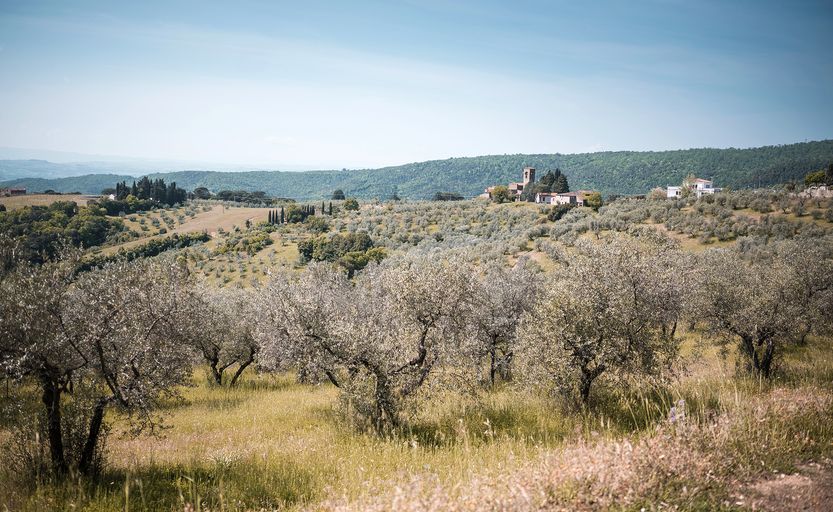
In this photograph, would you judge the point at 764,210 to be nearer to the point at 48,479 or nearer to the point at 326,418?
the point at 326,418

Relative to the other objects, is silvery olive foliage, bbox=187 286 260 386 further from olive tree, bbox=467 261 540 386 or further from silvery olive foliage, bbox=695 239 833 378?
silvery olive foliage, bbox=695 239 833 378

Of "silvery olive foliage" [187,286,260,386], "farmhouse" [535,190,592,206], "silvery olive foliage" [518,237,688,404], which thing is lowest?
"silvery olive foliage" [187,286,260,386]

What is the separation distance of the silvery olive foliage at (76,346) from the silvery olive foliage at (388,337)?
4620 mm

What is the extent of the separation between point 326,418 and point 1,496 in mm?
10119

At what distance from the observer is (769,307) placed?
2148cm

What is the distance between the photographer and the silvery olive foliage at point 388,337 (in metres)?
14.4

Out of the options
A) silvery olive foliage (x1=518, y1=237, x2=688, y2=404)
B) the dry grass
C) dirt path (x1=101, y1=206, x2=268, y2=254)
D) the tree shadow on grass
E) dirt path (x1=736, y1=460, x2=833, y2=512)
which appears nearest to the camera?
dirt path (x1=736, y1=460, x2=833, y2=512)

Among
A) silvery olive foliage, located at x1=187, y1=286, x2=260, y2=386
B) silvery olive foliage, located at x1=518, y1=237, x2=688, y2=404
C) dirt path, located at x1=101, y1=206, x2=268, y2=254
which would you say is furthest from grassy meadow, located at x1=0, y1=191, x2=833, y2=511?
dirt path, located at x1=101, y1=206, x2=268, y2=254

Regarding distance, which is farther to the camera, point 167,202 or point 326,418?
point 167,202

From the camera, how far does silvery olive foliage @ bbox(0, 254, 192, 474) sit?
920 cm

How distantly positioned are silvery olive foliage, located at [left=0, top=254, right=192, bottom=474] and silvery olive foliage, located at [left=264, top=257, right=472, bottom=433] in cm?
462

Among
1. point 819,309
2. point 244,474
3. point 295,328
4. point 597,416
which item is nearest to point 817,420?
point 597,416

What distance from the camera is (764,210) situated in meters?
83.8

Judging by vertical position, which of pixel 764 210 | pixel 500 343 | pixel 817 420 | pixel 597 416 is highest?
pixel 764 210
